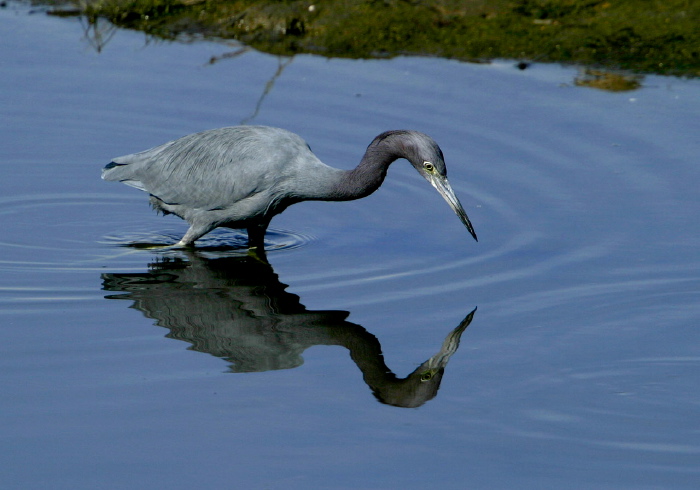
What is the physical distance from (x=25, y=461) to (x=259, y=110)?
18.3 ft

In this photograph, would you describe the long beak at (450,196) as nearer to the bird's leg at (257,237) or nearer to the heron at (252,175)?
the heron at (252,175)

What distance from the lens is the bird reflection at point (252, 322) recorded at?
18.9 feet

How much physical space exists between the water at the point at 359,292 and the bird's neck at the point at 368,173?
1.39 feet

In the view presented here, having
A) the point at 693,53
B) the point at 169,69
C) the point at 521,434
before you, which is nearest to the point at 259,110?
the point at 169,69

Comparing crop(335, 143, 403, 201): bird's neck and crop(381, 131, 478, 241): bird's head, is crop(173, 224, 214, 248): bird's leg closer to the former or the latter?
crop(335, 143, 403, 201): bird's neck

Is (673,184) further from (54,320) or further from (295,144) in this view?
(54,320)

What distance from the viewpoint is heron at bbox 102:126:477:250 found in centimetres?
727

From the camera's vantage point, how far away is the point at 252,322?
6.42 m

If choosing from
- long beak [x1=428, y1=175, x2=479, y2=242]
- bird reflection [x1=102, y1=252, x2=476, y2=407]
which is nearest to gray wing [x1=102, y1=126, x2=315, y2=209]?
bird reflection [x1=102, y1=252, x2=476, y2=407]

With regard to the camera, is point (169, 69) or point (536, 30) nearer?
point (169, 69)

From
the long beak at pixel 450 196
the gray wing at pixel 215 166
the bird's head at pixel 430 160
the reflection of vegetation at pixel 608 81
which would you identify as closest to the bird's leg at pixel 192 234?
the gray wing at pixel 215 166

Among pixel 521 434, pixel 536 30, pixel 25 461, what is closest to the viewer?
pixel 25 461

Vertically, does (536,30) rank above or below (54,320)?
above

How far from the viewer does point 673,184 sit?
27.9 ft
